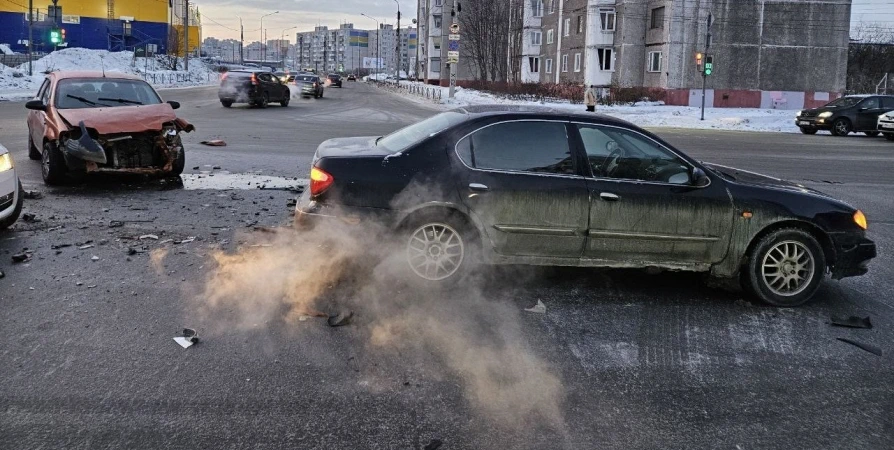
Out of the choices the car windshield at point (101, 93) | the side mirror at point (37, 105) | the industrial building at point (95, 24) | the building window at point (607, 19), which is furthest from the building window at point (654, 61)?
the industrial building at point (95, 24)

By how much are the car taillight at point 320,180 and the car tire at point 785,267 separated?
3.30 meters

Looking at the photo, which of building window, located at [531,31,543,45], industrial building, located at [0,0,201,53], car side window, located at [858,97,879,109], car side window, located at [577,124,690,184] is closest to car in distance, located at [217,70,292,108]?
car side window, located at [858,97,879,109]

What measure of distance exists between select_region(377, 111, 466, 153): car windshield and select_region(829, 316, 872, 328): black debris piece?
10.4 ft

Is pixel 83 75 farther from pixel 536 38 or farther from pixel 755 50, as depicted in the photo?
pixel 536 38

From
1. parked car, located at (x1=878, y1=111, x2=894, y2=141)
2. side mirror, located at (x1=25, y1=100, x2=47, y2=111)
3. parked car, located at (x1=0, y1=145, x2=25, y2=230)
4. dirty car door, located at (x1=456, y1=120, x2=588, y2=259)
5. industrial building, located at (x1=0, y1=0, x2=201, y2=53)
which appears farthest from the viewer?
industrial building, located at (x1=0, y1=0, x2=201, y2=53)

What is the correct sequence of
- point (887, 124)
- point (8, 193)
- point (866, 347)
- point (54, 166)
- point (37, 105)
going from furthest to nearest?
point (887, 124), point (37, 105), point (54, 166), point (8, 193), point (866, 347)

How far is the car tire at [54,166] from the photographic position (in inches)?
402

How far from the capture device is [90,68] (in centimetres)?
6234

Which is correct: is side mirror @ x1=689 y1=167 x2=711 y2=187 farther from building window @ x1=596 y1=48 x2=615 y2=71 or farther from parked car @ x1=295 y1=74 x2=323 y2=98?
building window @ x1=596 y1=48 x2=615 y2=71

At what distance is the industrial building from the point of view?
76875 mm

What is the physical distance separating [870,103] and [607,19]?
24462 millimetres

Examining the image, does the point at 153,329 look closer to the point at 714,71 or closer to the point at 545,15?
the point at 714,71

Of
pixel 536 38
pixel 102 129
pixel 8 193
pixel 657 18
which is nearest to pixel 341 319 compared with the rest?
pixel 8 193

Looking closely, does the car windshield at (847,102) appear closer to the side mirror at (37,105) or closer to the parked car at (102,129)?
the parked car at (102,129)
